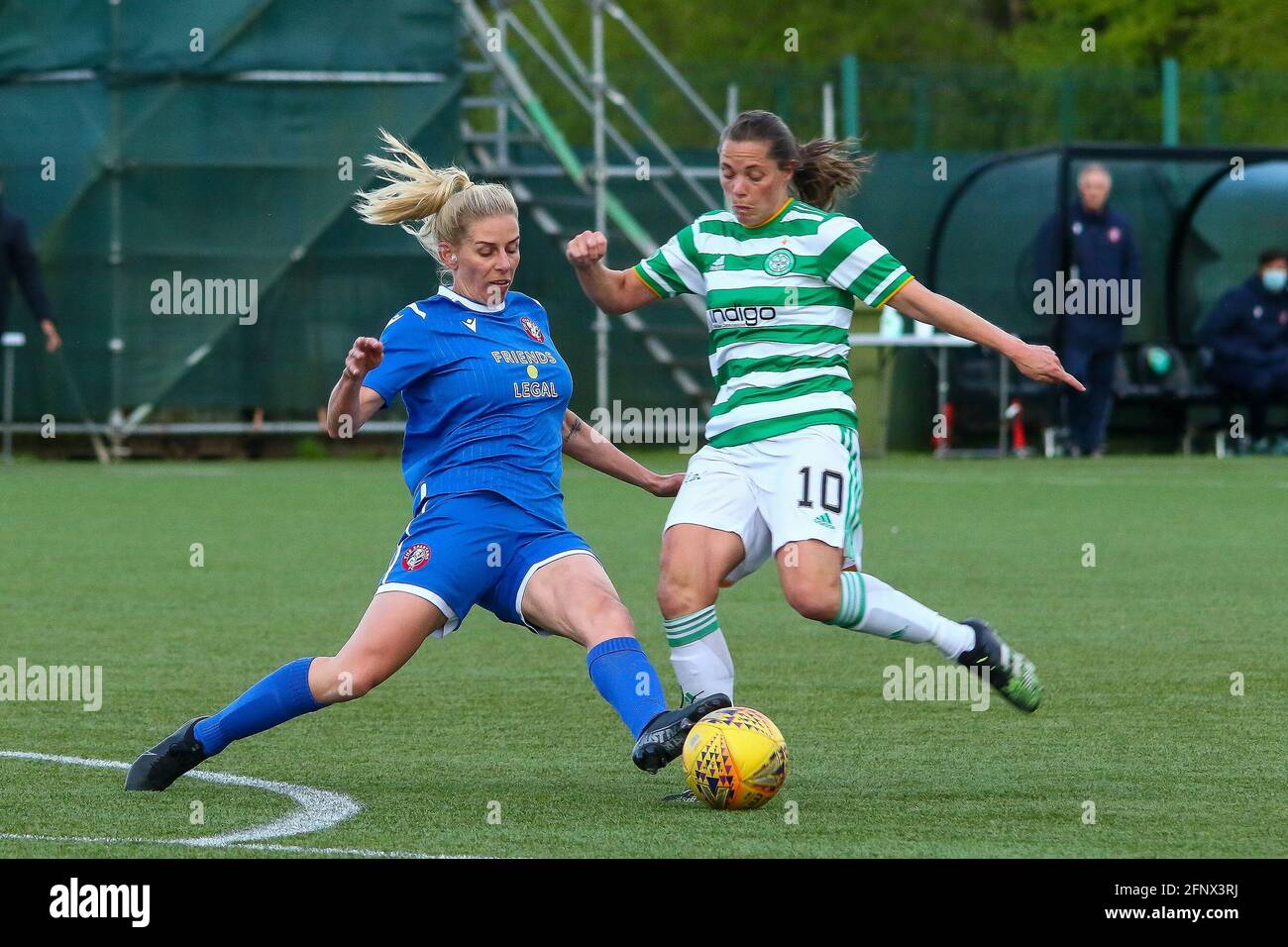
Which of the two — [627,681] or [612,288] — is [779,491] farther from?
[627,681]

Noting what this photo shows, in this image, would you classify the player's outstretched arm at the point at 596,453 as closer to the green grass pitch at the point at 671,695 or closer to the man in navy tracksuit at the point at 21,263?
the green grass pitch at the point at 671,695

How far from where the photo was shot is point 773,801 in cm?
604

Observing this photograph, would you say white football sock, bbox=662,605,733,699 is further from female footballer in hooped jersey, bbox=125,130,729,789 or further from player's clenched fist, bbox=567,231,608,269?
player's clenched fist, bbox=567,231,608,269

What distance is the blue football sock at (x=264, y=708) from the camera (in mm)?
6133

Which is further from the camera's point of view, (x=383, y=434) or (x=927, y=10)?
(x=927, y=10)

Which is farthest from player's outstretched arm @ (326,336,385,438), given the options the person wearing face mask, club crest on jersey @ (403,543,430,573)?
the person wearing face mask

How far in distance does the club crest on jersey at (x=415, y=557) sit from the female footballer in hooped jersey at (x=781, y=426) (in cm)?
86

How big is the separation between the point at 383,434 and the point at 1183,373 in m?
7.96

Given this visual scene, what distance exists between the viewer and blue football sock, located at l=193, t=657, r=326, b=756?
Answer: 20.1 feet
